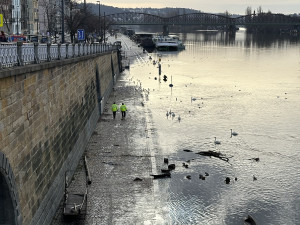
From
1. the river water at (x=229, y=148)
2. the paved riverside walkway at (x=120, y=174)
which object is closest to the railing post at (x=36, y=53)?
the paved riverside walkway at (x=120, y=174)

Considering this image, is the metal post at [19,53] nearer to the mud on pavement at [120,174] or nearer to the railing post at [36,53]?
the railing post at [36,53]

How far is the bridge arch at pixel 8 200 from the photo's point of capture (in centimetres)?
1484

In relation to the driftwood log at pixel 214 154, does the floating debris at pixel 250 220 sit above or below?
below

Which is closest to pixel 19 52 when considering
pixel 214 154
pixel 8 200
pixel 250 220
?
pixel 8 200

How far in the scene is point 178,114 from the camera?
48000 millimetres

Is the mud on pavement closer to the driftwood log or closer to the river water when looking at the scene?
the river water

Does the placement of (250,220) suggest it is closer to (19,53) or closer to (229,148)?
(19,53)

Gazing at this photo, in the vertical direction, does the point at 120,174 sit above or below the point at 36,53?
below

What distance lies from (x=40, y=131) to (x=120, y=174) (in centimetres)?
935

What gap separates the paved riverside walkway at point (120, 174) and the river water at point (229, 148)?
84 centimetres

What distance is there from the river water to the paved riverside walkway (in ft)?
2.75

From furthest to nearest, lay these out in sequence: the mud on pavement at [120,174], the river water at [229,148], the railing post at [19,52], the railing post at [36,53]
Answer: the river water at [229,148]
the mud on pavement at [120,174]
the railing post at [36,53]
the railing post at [19,52]

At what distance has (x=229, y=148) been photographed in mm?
34906

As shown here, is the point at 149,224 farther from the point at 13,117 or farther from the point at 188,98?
the point at 188,98
